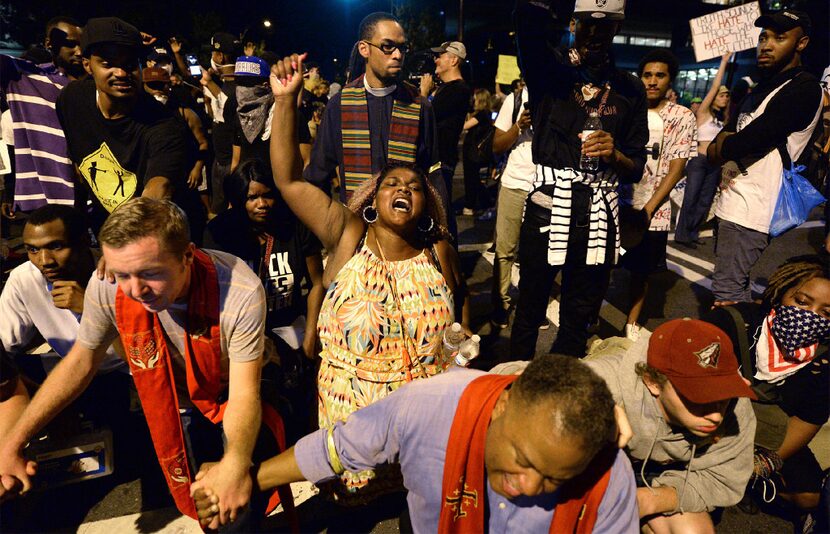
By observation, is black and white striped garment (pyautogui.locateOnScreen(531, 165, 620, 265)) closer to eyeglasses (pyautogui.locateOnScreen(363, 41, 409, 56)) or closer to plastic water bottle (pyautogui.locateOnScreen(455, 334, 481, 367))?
plastic water bottle (pyautogui.locateOnScreen(455, 334, 481, 367))

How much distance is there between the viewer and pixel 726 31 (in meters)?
5.64

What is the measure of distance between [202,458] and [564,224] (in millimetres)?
2339

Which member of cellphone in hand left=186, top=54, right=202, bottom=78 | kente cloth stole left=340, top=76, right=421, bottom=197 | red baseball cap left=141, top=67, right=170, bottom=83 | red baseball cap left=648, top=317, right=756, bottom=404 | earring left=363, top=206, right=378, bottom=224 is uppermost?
cellphone in hand left=186, top=54, right=202, bottom=78

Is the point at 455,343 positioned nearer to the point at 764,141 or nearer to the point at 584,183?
the point at 584,183

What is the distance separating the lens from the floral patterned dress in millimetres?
2412

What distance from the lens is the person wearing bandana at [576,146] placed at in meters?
2.69

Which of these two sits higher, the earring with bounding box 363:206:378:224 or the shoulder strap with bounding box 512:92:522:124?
the shoulder strap with bounding box 512:92:522:124

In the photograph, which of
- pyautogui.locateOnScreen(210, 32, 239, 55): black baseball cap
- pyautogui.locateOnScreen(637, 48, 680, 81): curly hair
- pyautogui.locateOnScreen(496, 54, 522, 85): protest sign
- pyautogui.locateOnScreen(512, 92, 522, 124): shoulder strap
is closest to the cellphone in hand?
pyautogui.locateOnScreen(210, 32, 239, 55): black baseball cap

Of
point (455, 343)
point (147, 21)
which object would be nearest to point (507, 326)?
point (455, 343)

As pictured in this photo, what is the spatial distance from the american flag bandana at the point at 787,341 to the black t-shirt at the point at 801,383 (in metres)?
0.04

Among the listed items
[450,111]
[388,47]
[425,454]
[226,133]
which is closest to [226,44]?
[226,133]

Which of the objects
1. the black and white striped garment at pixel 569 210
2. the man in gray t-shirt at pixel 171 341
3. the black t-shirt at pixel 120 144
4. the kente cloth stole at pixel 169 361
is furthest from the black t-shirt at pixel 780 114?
the black t-shirt at pixel 120 144

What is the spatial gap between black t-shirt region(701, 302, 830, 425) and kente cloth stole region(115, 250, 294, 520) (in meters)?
2.52

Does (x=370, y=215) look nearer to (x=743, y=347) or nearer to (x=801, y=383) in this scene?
(x=743, y=347)
